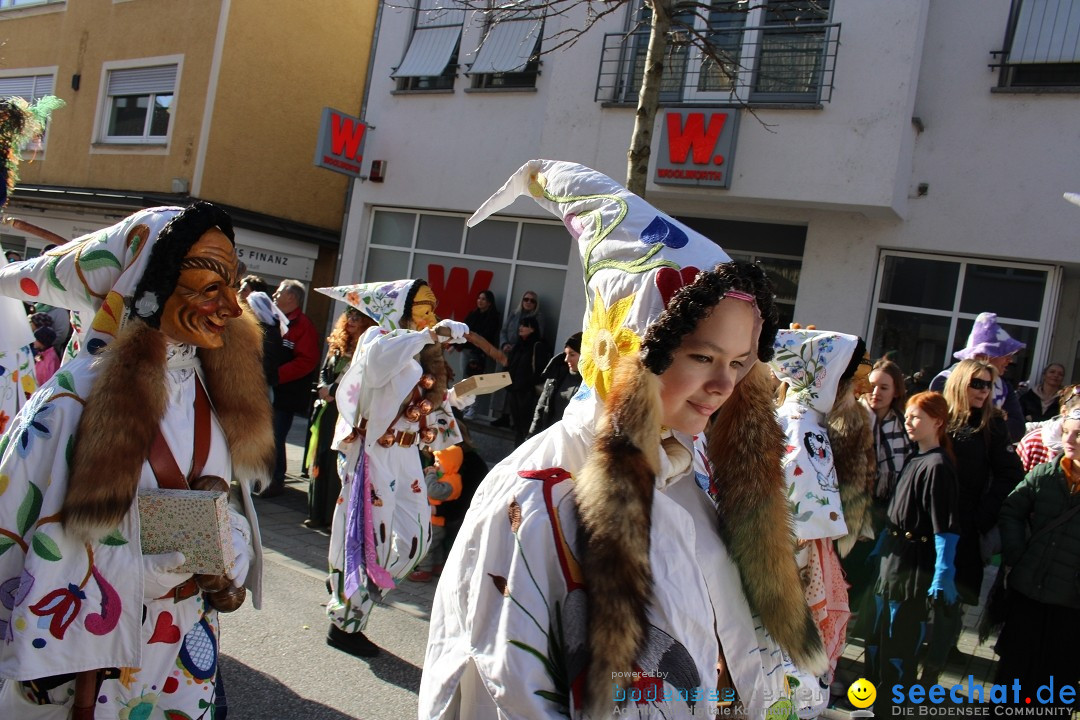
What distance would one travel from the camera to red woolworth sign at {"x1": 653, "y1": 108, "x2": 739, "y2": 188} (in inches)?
366

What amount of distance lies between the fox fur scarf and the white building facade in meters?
6.06

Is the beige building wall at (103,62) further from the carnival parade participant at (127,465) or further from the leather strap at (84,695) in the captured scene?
the leather strap at (84,695)

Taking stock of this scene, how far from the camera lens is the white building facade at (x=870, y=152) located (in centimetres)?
838

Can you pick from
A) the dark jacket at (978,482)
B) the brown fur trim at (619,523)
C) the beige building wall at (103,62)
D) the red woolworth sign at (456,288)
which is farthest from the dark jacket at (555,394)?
the beige building wall at (103,62)

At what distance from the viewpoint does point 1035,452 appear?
5.52m

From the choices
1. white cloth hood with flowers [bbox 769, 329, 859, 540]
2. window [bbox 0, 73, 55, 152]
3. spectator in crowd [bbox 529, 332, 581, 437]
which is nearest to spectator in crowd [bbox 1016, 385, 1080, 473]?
white cloth hood with flowers [bbox 769, 329, 859, 540]

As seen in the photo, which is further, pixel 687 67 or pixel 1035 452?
pixel 687 67

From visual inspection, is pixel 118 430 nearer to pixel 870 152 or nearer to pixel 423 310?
pixel 423 310

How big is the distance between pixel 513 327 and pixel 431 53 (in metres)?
4.55

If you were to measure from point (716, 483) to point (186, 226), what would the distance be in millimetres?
1666

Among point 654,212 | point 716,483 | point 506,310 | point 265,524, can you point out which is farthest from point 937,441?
point 506,310

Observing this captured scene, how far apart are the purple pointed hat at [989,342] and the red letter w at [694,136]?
3606 mm

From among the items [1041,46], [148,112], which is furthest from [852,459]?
[148,112]

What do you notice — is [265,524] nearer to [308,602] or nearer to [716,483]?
[308,602]
